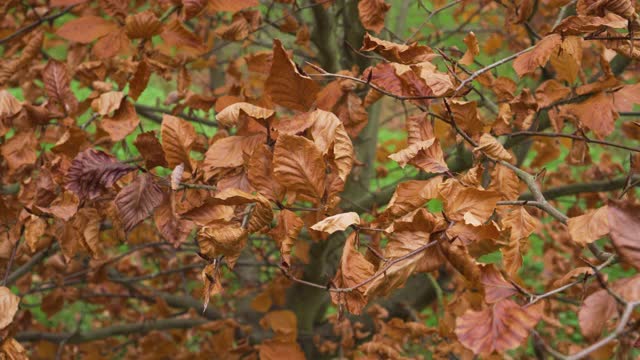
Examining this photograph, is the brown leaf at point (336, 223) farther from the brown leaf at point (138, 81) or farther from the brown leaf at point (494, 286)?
the brown leaf at point (138, 81)

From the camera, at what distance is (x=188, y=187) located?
42.4 inches

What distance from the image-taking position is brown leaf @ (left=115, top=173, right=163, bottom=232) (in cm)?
105

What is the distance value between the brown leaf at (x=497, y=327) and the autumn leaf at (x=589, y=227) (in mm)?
179

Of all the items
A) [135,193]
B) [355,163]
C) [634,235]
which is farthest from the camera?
[355,163]

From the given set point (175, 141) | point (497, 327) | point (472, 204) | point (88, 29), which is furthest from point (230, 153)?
point (88, 29)

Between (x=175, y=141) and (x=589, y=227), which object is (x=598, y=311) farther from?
(x=175, y=141)

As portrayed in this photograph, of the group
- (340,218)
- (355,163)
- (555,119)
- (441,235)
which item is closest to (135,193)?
(340,218)

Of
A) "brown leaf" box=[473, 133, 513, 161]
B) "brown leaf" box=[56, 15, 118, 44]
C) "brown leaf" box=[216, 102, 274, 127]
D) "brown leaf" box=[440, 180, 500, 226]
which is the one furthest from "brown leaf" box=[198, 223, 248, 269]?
"brown leaf" box=[56, 15, 118, 44]

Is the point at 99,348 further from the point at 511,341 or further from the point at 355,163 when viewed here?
the point at 511,341

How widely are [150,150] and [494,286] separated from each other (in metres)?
0.66

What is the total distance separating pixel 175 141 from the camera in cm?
106

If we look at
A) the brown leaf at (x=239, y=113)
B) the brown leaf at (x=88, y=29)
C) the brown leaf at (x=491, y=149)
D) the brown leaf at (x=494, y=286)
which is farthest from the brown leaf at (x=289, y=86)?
the brown leaf at (x=88, y=29)

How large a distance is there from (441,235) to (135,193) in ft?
1.84

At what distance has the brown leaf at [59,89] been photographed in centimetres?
145
